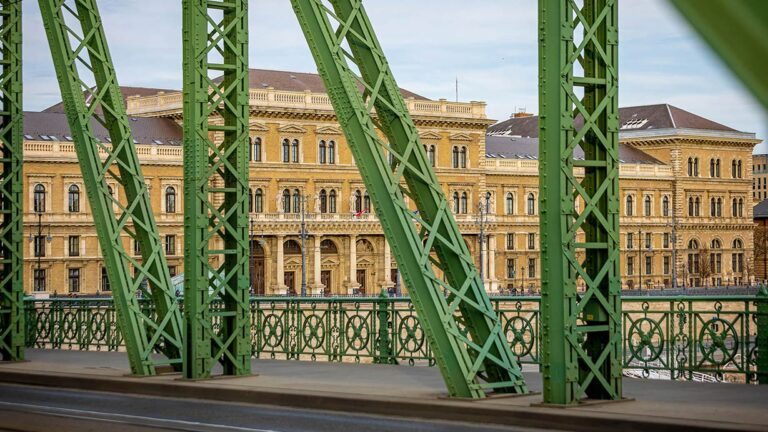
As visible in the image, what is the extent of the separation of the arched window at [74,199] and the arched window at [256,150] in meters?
13.1

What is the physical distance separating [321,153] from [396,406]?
8410cm

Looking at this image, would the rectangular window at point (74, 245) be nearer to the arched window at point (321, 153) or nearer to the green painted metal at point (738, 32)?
the arched window at point (321, 153)

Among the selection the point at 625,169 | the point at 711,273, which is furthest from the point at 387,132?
the point at 711,273

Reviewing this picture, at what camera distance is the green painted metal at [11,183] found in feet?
59.7

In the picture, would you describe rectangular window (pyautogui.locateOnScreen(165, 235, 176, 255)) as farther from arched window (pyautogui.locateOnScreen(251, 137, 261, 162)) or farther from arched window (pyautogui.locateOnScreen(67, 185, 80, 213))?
arched window (pyautogui.locateOnScreen(251, 137, 261, 162))

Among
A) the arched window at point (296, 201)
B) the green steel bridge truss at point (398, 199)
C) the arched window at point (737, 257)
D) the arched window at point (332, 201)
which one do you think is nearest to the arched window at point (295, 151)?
the arched window at point (296, 201)

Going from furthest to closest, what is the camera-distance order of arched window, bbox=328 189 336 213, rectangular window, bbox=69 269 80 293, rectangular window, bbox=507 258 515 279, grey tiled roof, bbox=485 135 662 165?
1. grey tiled roof, bbox=485 135 662 165
2. rectangular window, bbox=507 258 515 279
3. arched window, bbox=328 189 336 213
4. rectangular window, bbox=69 269 80 293

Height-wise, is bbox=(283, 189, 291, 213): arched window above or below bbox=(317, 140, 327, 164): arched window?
below

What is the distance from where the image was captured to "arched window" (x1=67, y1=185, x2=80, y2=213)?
276ft

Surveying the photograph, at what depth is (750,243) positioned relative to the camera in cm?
12262

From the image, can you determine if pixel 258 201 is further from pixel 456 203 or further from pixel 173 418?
pixel 173 418

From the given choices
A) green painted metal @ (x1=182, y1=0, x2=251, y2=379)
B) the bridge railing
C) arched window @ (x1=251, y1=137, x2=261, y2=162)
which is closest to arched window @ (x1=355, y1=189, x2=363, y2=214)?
arched window @ (x1=251, y1=137, x2=261, y2=162)

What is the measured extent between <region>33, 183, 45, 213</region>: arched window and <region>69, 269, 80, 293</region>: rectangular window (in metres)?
4.56

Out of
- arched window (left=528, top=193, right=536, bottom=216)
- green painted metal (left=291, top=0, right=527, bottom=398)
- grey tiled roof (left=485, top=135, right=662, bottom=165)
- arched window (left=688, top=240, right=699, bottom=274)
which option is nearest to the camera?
green painted metal (left=291, top=0, right=527, bottom=398)
